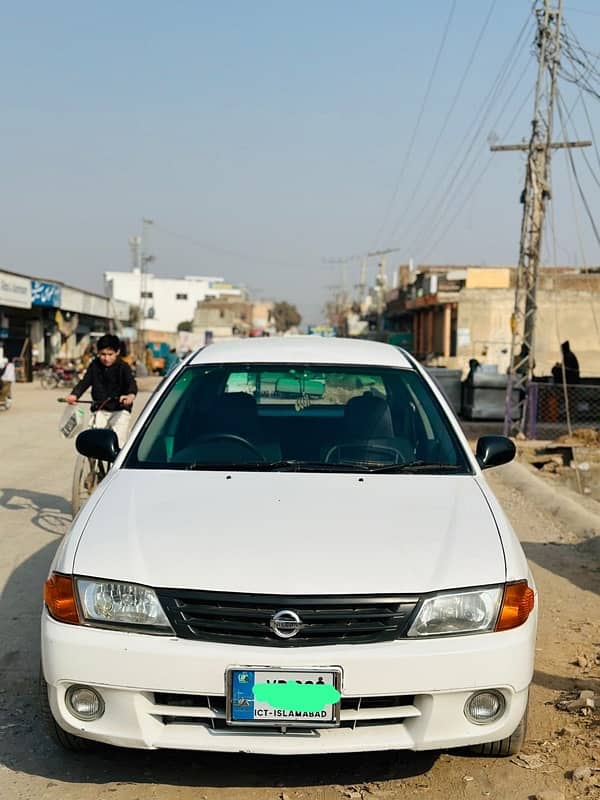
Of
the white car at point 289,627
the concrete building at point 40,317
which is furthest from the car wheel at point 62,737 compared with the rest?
the concrete building at point 40,317

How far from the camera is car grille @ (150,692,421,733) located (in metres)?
3.04

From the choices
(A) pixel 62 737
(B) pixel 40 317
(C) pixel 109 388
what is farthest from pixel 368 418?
(B) pixel 40 317

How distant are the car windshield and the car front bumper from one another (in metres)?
1.21

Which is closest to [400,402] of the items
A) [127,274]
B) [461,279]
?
[461,279]

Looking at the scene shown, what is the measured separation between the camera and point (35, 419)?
19.8 m

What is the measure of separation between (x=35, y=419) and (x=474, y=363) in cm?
1156

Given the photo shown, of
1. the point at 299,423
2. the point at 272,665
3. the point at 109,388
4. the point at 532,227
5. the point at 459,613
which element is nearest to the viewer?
the point at 272,665

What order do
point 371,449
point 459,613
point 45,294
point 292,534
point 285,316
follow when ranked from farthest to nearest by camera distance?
point 285,316, point 45,294, point 371,449, point 292,534, point 459,613

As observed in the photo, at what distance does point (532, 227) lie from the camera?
19594mm

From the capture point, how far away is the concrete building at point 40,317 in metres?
34.8

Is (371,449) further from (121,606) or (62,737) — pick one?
(62,737)

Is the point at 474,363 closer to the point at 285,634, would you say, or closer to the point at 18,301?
the point at 18,301

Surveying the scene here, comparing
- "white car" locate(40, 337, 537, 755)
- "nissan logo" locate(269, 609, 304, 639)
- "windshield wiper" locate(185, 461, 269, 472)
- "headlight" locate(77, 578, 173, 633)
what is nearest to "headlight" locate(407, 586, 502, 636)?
"white car" locate(40, 337, 537, 755)

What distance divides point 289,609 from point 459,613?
59cm
